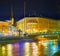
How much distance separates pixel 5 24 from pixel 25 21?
6250mm

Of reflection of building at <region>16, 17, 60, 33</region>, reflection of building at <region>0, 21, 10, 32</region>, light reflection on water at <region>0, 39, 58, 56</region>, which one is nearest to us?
light reflection on water at <region>0, 39, 58, 56</region>

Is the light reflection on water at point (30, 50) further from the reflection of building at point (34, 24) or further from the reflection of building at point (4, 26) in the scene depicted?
the reflection of building at point (4, 26)

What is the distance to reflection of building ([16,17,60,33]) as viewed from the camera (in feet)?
180

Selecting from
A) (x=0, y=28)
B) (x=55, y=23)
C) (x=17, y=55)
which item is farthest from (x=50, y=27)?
(x=17, y=55)

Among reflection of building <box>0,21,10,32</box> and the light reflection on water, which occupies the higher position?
reflection of building <box>0,21,10,32</box>

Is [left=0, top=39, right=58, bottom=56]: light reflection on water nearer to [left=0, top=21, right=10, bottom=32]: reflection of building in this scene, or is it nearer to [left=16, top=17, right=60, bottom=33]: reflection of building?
[left=16, top=17, right=60, bottom=33]: reflection of building

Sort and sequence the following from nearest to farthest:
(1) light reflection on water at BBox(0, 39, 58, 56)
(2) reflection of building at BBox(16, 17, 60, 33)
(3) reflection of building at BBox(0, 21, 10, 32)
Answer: (1) light reflection on water at BBox(0, 39, 58, 56)
(2) reflection of building at BBox(16, 17, 60, 33)
(3) reflection of building at BBox(0, 21, 10, 32)

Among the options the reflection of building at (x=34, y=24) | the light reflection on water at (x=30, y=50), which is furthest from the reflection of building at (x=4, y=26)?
the light reflection on water at (x=30, y=50)

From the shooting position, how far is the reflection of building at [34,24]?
180ft

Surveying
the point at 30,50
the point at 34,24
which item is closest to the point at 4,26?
the point at 34,24

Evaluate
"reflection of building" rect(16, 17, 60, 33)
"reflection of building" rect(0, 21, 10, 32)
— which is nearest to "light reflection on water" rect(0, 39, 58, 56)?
"reflection of building" rect(16, 17, 60, 33)

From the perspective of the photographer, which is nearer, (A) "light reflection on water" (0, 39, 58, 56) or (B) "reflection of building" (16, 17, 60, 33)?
(A) "light reflection on water" (0, 39, 58, 56)

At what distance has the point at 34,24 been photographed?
181 ft

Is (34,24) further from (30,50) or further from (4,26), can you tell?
(30,50)
